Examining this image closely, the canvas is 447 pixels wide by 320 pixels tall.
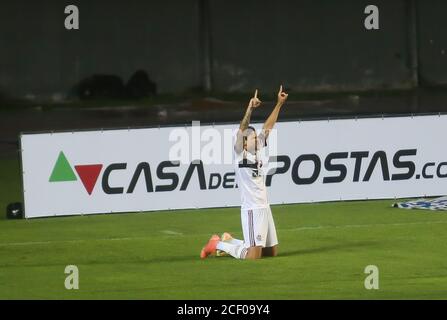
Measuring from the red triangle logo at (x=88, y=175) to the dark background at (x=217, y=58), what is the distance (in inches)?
420

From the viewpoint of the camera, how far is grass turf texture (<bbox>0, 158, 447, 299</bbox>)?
14984mm

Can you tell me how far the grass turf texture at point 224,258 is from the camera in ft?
49.2

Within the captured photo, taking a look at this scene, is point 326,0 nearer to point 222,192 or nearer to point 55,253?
point 222,192

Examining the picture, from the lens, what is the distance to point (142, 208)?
2281 centimetres

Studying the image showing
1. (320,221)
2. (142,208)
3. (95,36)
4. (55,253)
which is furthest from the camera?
(95,36)

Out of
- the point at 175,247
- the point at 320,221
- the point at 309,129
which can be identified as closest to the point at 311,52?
the point at 309,129

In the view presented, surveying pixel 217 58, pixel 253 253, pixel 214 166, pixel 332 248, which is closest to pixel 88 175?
pixel 214 166

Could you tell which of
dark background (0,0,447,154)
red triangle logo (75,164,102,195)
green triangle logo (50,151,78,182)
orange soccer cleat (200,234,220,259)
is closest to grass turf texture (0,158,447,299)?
orange soccer cleat (200,234,220,259)

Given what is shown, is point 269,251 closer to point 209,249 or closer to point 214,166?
point 209,249

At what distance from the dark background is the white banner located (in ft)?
34.1

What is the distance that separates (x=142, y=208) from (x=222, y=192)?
1.41 metres

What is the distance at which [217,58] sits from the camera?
34062 mm

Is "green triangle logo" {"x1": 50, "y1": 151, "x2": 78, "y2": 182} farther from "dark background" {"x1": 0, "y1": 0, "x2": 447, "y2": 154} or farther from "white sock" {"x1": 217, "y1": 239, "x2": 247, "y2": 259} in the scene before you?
"dark background" {"x1": 0, "y1": 0, "x2": 447, "y2": 154}

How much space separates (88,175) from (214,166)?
→ 2158mm
